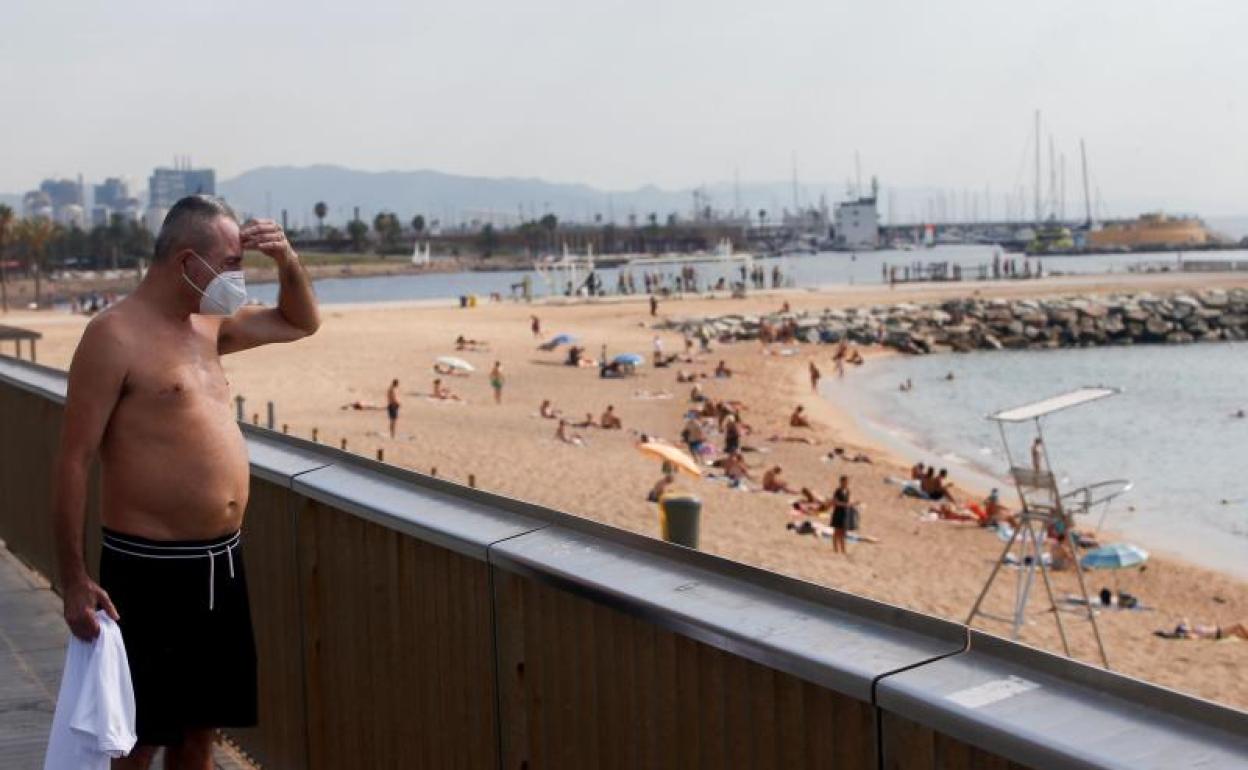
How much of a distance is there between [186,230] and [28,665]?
10.7ft

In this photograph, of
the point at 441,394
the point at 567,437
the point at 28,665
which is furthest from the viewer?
the point at 441,394

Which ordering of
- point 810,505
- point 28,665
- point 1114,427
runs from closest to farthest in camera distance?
point 28,665
point 810,505
point 1114,427

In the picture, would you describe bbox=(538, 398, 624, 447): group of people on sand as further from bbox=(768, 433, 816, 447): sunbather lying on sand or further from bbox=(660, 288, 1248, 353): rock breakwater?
bbox=(660, 288, 1248, 353): rock breakwater

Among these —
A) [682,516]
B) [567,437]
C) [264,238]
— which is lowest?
[567,437]

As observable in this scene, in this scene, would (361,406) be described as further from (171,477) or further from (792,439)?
(171,477)

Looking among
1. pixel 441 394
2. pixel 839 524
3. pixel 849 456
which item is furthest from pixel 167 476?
pixel 441 394

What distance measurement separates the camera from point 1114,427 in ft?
134

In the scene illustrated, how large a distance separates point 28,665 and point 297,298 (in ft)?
9.82

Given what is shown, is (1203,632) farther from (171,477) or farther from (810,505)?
(171,477)

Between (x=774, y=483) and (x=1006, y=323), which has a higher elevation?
(x=1006, y=323)

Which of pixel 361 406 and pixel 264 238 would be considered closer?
pixel 264 238

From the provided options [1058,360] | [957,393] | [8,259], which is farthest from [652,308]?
[8,259]

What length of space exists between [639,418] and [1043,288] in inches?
2306

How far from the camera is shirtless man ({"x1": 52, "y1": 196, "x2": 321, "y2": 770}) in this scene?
344cm
